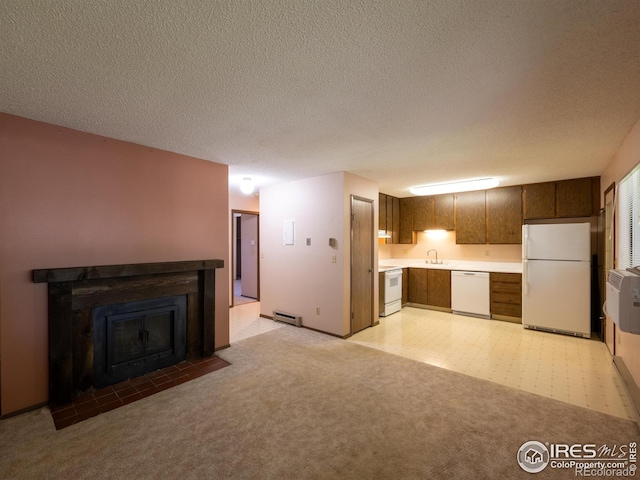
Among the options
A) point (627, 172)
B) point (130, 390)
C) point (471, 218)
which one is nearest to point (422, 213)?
point (471, 218)

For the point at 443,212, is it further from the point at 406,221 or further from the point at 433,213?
the point at 406,221

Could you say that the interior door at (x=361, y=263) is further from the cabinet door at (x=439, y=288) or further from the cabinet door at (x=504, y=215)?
the cabinet door at (x=504, y=215)

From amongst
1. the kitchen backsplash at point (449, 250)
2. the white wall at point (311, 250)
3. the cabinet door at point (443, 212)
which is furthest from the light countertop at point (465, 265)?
the white wall at point (311, 250)

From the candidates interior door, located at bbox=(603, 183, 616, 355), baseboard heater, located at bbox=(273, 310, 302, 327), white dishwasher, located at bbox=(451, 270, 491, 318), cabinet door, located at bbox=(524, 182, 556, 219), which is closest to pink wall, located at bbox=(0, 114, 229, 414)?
baseboard heater, located at bbox=(273, 310, 302, 327)

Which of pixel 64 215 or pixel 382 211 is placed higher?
pixel 382 211

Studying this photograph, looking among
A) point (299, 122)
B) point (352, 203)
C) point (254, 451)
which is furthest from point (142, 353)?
point (352, 203)

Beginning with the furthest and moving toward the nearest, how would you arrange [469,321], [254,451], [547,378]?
[469,321], [547,378], [254,451]

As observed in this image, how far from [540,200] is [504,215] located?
56cm

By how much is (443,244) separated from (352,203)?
9.75 feet

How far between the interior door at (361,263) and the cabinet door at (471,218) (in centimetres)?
204

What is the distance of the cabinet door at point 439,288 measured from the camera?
552cm

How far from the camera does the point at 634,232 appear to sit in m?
2.47

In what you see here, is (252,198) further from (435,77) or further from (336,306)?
(435,77)

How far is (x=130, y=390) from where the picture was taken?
2.70 metres
